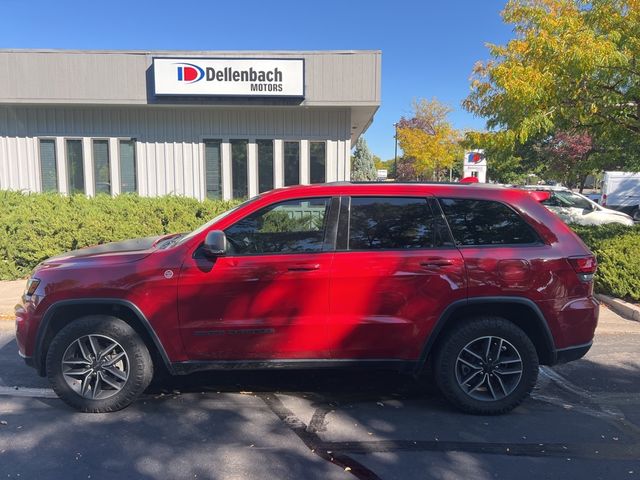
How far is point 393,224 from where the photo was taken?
389 centimetres

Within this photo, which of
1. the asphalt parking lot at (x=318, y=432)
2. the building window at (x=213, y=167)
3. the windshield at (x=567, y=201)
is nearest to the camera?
the asphalt parking lot at (x=318, y=432)

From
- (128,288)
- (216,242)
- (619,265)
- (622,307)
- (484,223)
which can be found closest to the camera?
(216,242)

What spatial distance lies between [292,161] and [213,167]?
2.06m

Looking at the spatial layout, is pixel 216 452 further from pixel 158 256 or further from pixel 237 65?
pixel 237 65

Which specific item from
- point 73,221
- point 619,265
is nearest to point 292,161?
point 73,221

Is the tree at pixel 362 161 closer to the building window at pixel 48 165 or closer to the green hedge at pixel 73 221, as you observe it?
the building window at pixel 48 165

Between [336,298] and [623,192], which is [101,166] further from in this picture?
[623,192]

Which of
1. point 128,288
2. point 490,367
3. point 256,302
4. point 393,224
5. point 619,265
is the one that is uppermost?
point 393,224

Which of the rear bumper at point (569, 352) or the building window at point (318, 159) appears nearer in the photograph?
the rear bumper at point (569, 352)

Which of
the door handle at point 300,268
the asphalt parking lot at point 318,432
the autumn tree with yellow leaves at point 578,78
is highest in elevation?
the autumn tree with yellow leaves at point 578,78

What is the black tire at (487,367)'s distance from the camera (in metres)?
3.80

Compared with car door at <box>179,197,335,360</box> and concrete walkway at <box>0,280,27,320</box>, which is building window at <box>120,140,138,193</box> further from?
car door at <box>179,197,335,360</box>

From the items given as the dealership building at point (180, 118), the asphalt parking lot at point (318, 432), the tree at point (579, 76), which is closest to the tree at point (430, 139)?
the dealership building at point (180, 118)

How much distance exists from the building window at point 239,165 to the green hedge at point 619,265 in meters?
8.36
